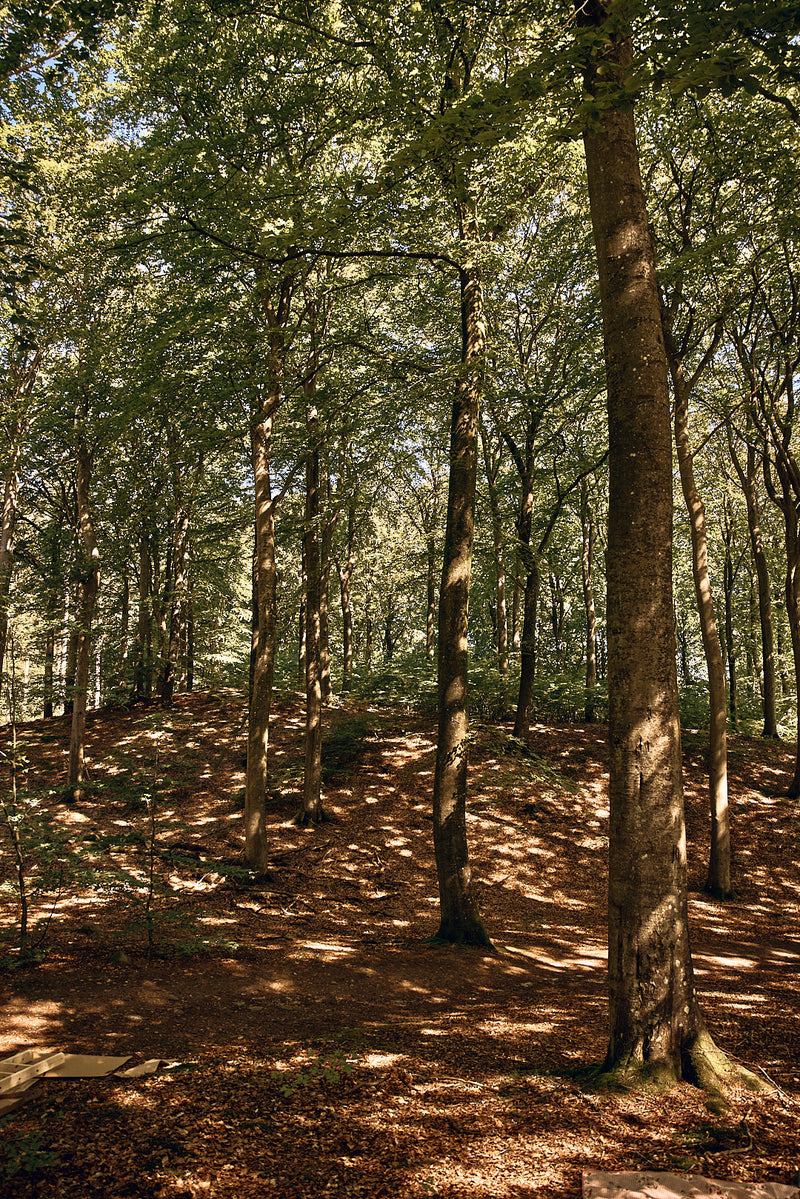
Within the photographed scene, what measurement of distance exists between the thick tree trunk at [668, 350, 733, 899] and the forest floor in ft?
2.51

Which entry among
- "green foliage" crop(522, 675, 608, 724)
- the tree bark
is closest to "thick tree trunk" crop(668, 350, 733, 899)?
the tree bark

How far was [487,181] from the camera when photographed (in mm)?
8969

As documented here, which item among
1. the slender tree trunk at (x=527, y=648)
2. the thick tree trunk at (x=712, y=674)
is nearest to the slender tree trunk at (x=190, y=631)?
the slender tree trunk at (x=527, y=648)

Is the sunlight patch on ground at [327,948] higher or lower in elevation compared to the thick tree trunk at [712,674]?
lower

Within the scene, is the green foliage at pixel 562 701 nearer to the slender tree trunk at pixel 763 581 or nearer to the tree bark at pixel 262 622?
the slender tree trunk at pixel 763 581

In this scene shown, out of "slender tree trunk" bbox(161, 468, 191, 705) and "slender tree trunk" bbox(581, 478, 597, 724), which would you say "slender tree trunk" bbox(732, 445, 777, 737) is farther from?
"slender tree trunk" bbox(161, 468, 191, 705)

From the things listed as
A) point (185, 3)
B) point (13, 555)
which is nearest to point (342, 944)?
point (185, 3)

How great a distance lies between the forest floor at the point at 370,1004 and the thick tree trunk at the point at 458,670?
656 mm

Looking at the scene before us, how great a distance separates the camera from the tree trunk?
3.68m

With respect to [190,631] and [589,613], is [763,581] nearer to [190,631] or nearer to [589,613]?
[589,613]

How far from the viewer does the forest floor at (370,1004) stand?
9.61ft

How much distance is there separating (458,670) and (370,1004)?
3747mm

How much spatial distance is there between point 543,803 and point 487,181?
12531 millimetres

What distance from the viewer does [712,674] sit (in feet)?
37.8
